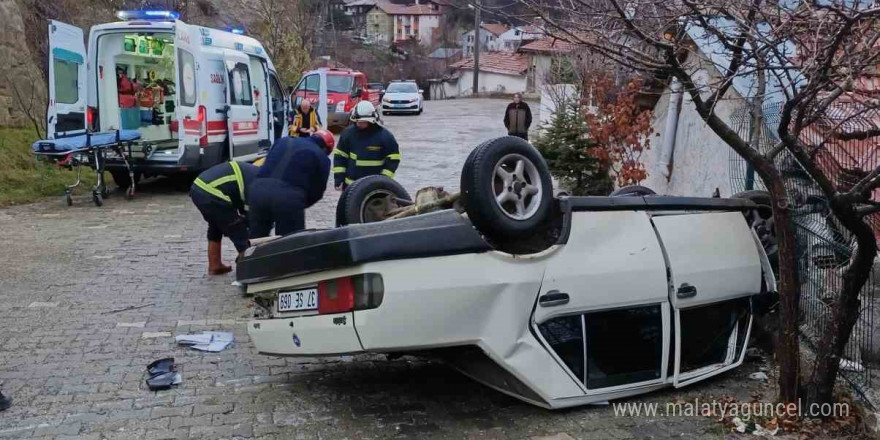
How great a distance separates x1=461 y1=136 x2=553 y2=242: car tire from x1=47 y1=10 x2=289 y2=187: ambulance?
9.23 meters

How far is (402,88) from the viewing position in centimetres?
3253

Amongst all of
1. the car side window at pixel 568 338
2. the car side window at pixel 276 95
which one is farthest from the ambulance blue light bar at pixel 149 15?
the car side window at pixel 568 338

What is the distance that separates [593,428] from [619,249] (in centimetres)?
98

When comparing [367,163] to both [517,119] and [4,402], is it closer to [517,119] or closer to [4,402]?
[4,402]

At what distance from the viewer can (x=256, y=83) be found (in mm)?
14438

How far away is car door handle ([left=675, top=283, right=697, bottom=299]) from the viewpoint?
14.5 ft

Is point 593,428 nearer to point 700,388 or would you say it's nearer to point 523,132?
point 700,388

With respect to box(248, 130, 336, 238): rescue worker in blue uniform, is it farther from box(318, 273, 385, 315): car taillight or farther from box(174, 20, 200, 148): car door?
box(174, 20, 200, 148): car door

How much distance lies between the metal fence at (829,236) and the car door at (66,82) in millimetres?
10080

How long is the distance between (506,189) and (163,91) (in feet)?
37.3

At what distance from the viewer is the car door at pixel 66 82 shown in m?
11.4

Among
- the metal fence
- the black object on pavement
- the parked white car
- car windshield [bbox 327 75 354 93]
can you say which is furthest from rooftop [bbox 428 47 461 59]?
the black object on pavement

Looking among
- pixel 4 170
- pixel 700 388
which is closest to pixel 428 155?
pixel 4 170

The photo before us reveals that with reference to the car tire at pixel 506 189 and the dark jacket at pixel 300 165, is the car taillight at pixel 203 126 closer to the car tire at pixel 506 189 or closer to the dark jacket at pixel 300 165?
the dark jacket at pixel 300 165
